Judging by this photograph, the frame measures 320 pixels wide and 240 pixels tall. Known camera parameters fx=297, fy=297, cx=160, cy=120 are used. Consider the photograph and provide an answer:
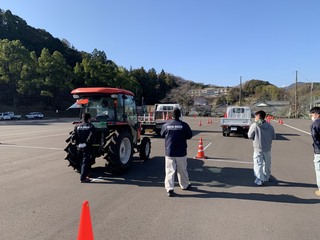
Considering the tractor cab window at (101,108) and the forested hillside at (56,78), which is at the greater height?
the forested hillside at (56,78)

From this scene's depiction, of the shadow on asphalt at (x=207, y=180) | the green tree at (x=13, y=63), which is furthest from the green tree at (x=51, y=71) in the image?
the shadow on asphalt at (x=207, y=180)

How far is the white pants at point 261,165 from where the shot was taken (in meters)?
7.36

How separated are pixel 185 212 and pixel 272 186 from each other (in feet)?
9.73

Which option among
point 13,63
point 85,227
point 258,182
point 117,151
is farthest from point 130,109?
point 13,63

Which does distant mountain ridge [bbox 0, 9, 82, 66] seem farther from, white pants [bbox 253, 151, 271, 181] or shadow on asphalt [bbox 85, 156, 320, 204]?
white pants [bbox 253, 151, 271, 181]

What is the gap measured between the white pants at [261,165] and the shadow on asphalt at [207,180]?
0.78ft

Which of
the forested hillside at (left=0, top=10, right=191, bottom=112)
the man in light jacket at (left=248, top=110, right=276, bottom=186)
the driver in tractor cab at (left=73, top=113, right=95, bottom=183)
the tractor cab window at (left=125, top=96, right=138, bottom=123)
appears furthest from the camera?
the forested hillside at (left=0, top=10, right=191, bottom=112)

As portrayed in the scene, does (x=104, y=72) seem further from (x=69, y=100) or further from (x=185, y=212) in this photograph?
(x=185, y=212)

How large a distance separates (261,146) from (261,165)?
0.47 metres

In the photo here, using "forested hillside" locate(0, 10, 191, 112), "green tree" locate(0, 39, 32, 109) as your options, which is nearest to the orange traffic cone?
"forested hillside" locate(0, 10, 191, 112)

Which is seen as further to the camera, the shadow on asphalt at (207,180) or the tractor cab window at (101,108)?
the tractor cab window at (101,108)

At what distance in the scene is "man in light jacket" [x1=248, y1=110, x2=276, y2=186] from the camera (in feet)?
24.3

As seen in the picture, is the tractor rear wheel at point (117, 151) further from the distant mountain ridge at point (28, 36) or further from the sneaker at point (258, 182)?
the distant mountain ridge at point (28, 36)

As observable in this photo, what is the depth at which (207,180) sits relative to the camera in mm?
7770
